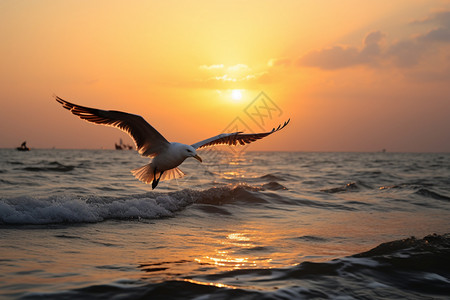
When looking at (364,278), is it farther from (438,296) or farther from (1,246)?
(1,246)

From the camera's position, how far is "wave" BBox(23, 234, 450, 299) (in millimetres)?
3984

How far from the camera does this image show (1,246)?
5441mm

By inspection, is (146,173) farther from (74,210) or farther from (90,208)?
(74,210)

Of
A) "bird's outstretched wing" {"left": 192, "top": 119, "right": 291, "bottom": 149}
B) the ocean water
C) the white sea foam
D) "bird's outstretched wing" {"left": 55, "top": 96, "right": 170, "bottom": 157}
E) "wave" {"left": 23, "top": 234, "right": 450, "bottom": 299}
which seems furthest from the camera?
"bird's outstretched wing" {"left": 192, "top": 119, "right": 291, "bottom": 149}

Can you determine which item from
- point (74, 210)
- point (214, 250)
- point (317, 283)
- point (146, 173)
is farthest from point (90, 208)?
point (317, 283)

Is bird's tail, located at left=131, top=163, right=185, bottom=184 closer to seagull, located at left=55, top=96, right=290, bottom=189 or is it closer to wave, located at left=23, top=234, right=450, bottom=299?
seagull, located at left=55, top=96, right=290, bottom=189

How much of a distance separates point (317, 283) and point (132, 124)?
486 cm

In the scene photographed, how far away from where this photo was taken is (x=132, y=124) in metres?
8.02

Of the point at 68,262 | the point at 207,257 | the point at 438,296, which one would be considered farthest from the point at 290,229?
the point at 68,262

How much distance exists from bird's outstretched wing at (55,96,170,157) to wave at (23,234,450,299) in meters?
3.41

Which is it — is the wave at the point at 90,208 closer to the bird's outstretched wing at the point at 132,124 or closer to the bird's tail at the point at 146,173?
the bird's tail at the point at 146,173

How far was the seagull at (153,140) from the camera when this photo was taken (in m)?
7.55

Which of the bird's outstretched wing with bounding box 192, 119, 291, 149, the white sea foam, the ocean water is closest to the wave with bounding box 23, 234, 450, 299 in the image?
the ocean water

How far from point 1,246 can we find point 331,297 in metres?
4.10
